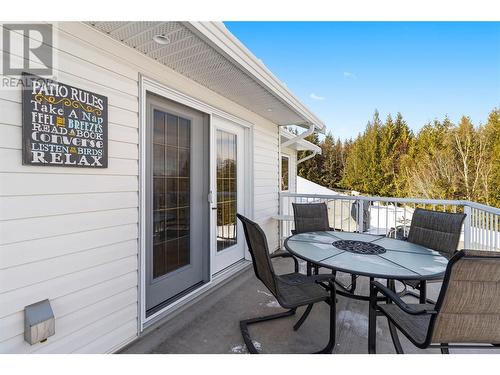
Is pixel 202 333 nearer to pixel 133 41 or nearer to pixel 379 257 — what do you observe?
pixel 379 257

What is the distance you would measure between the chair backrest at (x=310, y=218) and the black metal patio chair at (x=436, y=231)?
3.47 feet

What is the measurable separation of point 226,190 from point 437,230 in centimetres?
259

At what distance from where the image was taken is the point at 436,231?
2.76 m

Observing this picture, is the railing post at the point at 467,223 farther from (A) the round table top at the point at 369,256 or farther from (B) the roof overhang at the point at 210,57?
(B) the roof overhang at the point at 210,57

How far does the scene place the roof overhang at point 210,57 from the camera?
6.17 ft

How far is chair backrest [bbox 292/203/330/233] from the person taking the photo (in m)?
3.62

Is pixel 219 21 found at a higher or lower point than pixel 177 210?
higher

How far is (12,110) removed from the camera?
4.81 ft

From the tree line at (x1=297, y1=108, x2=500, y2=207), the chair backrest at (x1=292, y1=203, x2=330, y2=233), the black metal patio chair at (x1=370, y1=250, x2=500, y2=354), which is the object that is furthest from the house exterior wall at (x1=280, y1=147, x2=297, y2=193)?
the tree line at (x1=297, y1=108, x2=500, y2=207)

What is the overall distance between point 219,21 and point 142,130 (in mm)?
1088

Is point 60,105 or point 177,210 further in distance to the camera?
point 177,210

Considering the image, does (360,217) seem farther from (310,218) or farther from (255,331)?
(255,331)

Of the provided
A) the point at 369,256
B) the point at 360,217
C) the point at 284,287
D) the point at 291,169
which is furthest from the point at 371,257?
the point at 291,169

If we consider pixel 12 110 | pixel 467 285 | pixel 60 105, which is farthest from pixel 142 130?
pixel 467 285
